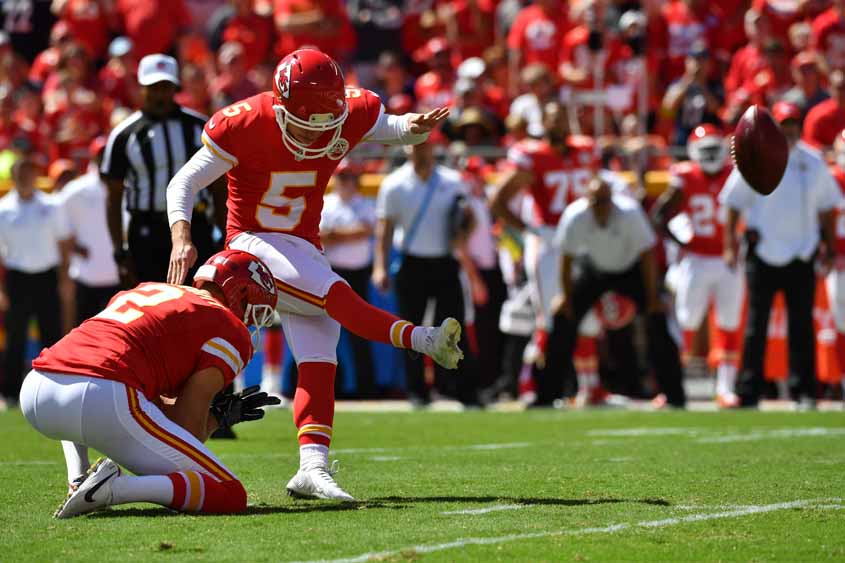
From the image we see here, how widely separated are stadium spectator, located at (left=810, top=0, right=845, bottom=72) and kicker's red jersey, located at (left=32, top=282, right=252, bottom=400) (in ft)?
32.2

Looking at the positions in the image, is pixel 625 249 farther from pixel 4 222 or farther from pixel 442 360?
pixel 442 360

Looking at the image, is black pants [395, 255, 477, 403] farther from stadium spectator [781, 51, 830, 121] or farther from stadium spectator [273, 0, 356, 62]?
stadium spectator [273, 0, 356, 62]

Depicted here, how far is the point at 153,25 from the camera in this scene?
16.7 m

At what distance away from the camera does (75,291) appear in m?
13.4

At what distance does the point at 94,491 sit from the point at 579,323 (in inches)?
274

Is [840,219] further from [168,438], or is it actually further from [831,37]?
[168,438]

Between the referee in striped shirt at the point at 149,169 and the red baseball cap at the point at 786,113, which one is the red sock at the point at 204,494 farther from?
the red baseball cap at the point at 786,113

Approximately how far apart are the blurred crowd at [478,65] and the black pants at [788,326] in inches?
76.8

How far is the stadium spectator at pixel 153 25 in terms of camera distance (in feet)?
54.7

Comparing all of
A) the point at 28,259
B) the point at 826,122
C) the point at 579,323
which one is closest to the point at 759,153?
the point at 579,323

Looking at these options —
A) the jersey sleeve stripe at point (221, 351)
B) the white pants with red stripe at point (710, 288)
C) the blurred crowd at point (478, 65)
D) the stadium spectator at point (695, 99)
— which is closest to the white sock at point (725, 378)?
the white pants with red stripe at point (710, 288)


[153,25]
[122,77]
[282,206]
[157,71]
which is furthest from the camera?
[153,25]

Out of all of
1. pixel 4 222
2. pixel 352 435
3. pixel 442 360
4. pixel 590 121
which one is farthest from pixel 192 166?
pixel 590 121

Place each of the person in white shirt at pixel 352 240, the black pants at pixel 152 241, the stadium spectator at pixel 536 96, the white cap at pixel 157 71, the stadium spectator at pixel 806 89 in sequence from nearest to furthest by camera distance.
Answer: the black pants at pixel 152 241 → the white cap at pixel 157 71 → the person in white shirt at pixel 352 240 → the stadium spectator at pixel 806 89 → the stadium spectator at pixel 536 96
